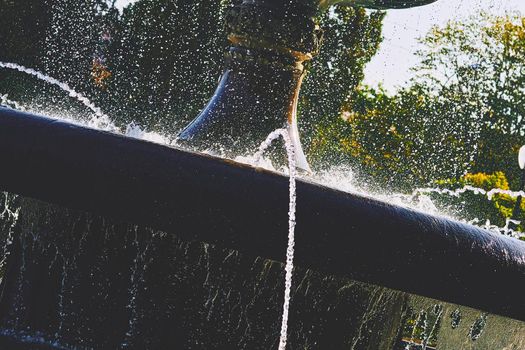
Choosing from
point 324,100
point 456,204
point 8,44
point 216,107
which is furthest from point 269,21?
point 324,100

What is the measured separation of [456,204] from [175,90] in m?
9.61

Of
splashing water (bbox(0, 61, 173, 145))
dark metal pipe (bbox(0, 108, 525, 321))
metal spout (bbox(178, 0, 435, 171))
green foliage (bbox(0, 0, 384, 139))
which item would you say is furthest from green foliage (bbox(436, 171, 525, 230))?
dark metal pipe (bbox(0, 108, 525, 321))

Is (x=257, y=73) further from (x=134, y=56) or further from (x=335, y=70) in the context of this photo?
(x=335, y=70)

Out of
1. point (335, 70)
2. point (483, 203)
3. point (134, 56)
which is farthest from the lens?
point (335, 70)

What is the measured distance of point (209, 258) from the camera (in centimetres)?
296

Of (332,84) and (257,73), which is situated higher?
(332,84)

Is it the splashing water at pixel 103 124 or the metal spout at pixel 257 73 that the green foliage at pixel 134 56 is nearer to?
the splashing water at pixel 103 124

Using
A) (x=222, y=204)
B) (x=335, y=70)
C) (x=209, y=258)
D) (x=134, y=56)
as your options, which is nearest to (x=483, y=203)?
(x=335, y=70)

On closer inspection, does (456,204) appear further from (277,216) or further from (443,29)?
(277,216)

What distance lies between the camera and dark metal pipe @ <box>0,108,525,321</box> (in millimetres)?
2438

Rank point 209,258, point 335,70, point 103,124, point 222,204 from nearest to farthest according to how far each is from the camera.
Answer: point 222,204 → point 209,258 → point 103,124 → point 335,70

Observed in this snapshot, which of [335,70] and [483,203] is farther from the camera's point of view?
[335,70]

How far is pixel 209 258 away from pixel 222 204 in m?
0.58

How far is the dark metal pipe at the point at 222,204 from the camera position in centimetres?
244
